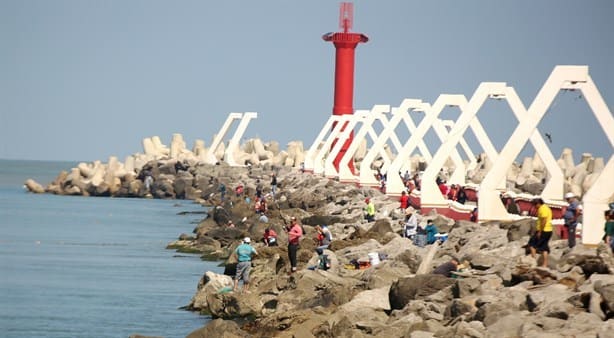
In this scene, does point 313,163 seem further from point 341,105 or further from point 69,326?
point 69,326

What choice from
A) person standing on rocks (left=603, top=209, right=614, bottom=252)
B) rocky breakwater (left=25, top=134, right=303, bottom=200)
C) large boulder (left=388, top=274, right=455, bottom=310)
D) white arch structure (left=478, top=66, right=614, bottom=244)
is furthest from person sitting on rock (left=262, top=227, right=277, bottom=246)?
rocky breakwater (left=25, top=134, right=303, bottom=200)

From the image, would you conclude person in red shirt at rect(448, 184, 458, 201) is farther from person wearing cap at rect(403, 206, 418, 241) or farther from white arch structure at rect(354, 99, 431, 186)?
person wearing cap at rect(403, 206, 418, 241)

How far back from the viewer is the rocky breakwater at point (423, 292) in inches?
571

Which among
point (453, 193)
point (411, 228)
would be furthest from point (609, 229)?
point (453, 193)

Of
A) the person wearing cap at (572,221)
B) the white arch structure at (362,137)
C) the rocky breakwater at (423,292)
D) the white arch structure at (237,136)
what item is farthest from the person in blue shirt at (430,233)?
the white arch structure at (237,136)

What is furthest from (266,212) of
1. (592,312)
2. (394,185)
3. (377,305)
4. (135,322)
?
(592,312)

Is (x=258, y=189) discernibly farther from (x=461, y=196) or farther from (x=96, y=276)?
(x=96, y=276)

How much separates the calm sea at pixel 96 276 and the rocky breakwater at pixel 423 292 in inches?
69.2

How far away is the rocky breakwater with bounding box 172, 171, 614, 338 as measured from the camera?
14516 millimetres

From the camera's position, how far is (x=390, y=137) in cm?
5397

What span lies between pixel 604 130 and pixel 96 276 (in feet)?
48.3

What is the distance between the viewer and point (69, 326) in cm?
2372

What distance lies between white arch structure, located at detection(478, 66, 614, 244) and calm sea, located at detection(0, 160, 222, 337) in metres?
6.30

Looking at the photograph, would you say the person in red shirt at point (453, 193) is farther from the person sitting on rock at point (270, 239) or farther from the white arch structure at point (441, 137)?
the person sitting on rock at point (270, 239)
